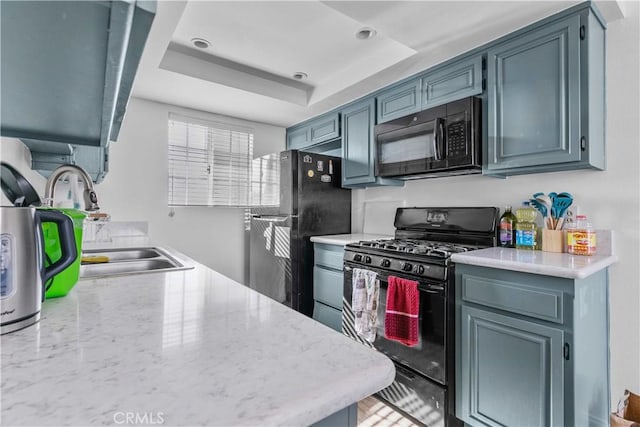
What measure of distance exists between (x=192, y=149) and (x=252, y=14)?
1.68 metres

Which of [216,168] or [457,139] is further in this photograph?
[216,168]

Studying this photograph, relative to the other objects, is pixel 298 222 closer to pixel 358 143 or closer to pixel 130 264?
pixel 358 143

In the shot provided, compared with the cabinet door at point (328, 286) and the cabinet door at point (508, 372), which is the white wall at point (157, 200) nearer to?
the cabinet door at point (328, 286)

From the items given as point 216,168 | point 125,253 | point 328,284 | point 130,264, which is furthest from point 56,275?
point 216,168

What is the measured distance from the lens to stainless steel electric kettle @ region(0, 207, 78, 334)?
21.8 inches

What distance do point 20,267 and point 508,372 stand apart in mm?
1811

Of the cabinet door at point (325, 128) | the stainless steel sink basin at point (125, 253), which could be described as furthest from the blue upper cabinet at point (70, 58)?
the cabinet door at point (325, 128)

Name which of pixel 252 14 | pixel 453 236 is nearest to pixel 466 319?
pixel 453 236

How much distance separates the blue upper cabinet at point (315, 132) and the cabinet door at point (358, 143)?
0.50 feet

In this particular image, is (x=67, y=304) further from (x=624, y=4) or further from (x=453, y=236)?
(x=624, y=4)

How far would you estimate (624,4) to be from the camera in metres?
1.67

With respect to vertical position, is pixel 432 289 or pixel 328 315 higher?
pixel 432 289

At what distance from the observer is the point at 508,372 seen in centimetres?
151

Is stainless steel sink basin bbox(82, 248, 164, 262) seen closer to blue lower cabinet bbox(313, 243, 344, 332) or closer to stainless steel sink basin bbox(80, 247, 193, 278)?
stainless steel sink basin bbox(80, 247, 193, 278)
